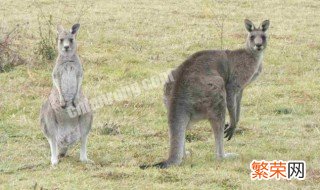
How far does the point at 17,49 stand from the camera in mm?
10953

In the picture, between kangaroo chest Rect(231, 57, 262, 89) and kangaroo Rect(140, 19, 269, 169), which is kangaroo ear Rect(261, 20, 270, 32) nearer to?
kangaroo chest Rect(231, 57, 262, 89)

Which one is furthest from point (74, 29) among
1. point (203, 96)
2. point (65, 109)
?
point (203, 96)

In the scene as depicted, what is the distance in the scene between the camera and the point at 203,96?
6.03 m

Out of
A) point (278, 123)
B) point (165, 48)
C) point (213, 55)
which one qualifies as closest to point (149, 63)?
point (165, 48)

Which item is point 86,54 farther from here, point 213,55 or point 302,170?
point 302,170

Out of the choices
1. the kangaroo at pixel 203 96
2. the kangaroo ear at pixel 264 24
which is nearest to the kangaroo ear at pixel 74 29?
the kangaroo at pixel 203 96

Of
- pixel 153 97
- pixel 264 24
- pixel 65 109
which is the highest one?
pixel 264 24

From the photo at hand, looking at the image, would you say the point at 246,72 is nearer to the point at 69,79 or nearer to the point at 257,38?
the point at 257,38

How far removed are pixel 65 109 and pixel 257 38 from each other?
2223 millimetres

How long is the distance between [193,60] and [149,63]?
4.36m

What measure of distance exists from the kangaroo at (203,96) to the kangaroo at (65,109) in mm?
865

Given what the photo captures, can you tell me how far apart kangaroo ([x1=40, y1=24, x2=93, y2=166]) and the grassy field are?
0.20 meters

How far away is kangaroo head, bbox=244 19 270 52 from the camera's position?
276 inches

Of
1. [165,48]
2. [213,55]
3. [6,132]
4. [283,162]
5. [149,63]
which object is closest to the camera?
[283,162]
